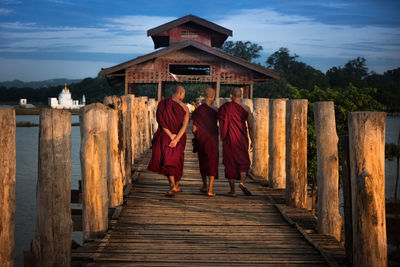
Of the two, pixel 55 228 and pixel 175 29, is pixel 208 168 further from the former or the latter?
pixel 175 29

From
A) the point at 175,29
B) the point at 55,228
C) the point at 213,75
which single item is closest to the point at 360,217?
the point at 55,228

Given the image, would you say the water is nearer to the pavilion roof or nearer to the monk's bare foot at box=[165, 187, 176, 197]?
the pavilion roof

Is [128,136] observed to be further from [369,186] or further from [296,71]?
[296,71]

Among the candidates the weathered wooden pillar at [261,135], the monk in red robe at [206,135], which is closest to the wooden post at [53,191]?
the monk in red robe at [206,135]

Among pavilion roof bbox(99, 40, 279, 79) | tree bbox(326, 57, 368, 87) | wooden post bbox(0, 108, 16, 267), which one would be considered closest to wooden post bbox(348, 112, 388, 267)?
wooden post bbox(0, 108, 16, 267)

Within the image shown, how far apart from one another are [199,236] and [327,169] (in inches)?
61.6

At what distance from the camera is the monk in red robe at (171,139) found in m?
6.93

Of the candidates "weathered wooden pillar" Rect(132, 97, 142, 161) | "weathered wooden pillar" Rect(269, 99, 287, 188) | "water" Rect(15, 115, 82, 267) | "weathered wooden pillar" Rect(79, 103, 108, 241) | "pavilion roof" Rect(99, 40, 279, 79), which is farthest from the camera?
"water" Rect(15, 115, 82, 267)

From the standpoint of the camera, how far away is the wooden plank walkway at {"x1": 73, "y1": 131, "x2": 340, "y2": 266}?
413cm

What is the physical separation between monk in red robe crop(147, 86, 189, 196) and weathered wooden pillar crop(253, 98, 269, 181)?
6.37 ft

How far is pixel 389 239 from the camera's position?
22391mm

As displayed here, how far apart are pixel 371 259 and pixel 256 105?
5173 millimetres

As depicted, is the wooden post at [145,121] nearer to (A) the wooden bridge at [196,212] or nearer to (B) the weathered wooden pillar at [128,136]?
(B) the weathered wooden pillar at [128,136]

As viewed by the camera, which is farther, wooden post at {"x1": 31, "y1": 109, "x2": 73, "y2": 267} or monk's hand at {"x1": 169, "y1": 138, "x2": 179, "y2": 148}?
monk's hand at {"x1": 169, "y1": 138, "x2": 179, "y2": 148}
